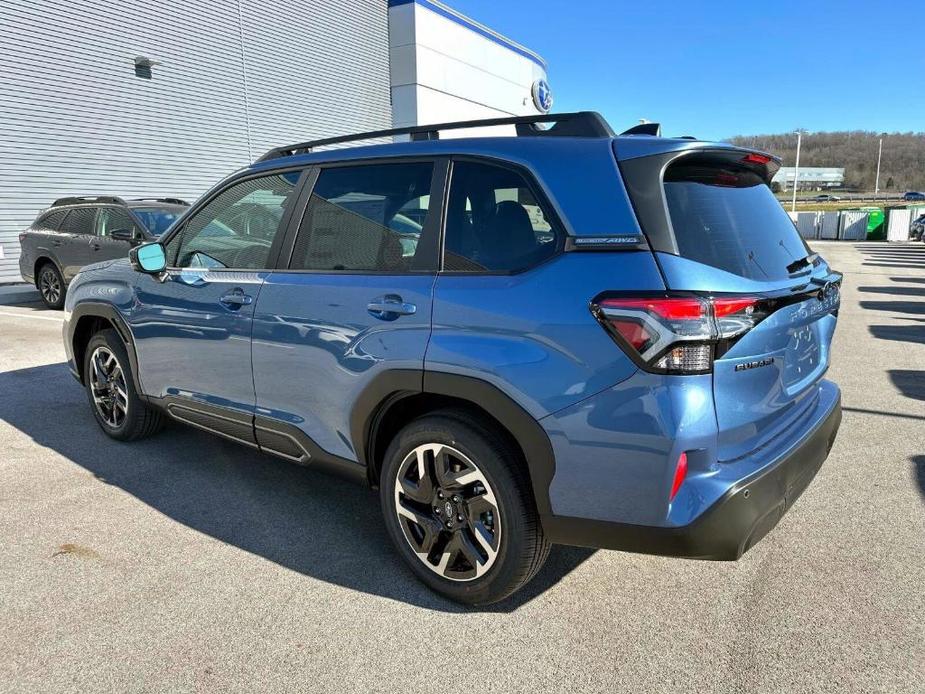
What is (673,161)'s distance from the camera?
2.37m

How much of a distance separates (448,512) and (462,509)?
8 cm

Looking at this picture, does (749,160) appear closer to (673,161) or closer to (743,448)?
(673,161)

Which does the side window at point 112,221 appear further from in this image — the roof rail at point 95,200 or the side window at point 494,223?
the side window at point 494,223

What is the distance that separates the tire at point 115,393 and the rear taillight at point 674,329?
10.7 feet

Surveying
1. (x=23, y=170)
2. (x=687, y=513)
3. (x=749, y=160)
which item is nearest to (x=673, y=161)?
(x=749, y=160)

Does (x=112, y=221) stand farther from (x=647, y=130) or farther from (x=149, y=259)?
(x=647, y=130)

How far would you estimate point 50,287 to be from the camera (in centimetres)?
1160

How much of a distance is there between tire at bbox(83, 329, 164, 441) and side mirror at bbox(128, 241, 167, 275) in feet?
2.64

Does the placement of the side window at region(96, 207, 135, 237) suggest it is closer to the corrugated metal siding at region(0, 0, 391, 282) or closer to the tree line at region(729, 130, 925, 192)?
the corrugated metal siding at region(0, 0, 391, 282)

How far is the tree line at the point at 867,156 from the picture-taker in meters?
118

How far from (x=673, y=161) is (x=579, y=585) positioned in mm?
1769

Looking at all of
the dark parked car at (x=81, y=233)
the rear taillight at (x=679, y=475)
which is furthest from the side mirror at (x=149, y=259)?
the dark parked car at (x=81, y=233)

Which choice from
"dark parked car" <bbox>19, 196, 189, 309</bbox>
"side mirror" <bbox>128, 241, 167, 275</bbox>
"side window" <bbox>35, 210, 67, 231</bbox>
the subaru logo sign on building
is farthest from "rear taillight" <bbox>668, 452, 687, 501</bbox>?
the subaru logo sign on building

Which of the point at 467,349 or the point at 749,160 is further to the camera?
the point at 749,160
